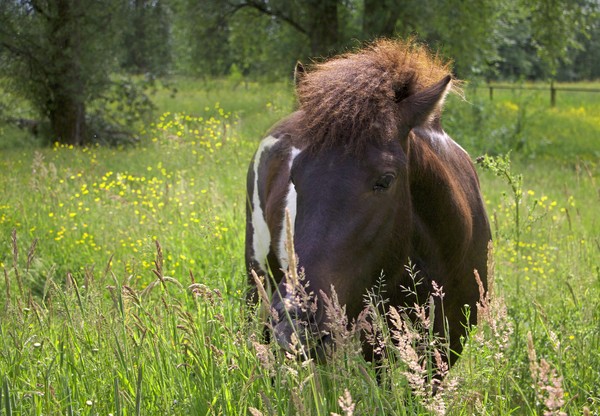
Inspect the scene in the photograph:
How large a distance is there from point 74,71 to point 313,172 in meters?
14.8

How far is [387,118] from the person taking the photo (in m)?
3.10

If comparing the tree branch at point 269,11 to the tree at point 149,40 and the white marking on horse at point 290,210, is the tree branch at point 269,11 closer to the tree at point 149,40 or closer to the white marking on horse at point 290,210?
the tree at point 149,40

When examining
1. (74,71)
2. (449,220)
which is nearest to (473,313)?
(449,220)

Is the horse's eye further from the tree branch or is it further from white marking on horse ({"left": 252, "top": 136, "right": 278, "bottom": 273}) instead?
the tree branch

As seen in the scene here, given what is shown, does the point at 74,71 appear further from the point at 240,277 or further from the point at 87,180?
the point at 240,277

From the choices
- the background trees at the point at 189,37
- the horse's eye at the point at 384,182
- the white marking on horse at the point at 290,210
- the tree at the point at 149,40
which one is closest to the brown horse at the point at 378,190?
the horse's eye at the point at 384,182

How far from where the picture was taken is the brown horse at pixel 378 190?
289cm

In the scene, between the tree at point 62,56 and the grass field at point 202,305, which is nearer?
the grass field at point 202,305

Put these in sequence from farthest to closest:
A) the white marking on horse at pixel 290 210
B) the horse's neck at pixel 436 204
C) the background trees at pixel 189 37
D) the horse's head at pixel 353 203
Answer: the background trees at pixel 189 37 → the white marking on horse at pixel 290 210 → the horse's neck at pixel 436 204 → the horse's head at pixel 353 203

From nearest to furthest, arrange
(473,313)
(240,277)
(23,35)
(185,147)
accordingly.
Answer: (473,313) < (240,277) < (185,147) < (23,35)

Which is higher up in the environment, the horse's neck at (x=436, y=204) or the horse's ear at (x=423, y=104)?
the horse's ear at (x=423, y=104)

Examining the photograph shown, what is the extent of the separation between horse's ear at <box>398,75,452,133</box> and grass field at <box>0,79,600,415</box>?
1024mm

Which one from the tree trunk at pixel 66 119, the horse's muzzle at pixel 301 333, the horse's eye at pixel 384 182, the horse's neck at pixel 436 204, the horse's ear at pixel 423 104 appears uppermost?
the horse's ear at pixel 423 104

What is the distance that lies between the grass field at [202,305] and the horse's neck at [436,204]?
347mm
